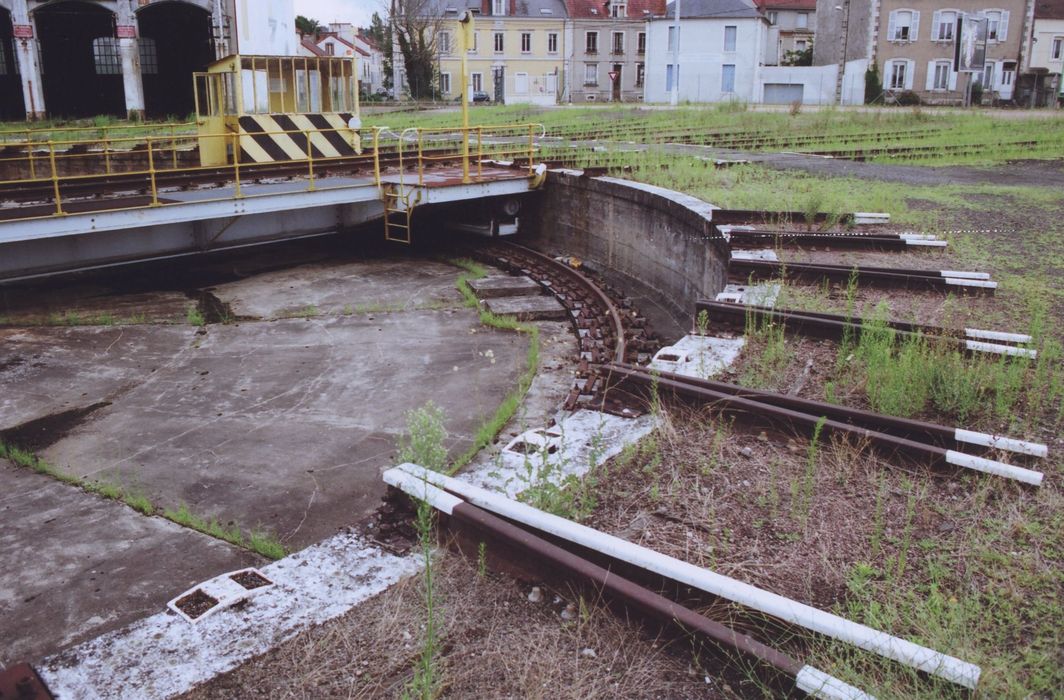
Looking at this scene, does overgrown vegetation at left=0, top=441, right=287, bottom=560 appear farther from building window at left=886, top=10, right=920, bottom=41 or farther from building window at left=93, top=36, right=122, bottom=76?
building window at left=886, top=10, right=920, bottom=41

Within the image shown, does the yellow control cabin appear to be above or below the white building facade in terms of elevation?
below

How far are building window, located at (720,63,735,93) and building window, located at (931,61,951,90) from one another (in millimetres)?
12131

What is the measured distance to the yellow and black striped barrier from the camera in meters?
15.1

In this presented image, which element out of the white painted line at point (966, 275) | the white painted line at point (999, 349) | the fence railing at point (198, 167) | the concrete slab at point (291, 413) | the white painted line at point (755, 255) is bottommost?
the concrete slab at point (291, 413)

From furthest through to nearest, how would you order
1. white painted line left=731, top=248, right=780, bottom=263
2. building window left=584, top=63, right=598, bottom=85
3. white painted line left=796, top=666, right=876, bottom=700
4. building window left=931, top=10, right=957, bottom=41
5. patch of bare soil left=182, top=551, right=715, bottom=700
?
1. building window left=584, top=63, right=598, bottom=85
2. building window left=931, top=10, right=957, bottom=41
3. white painted line left=731, top=248, right=780, bottom=263
4. patch of bare soil left=182, top=551, right=715, bottom=700
5. white painted line left=796, top=666, right=876, bottom=700

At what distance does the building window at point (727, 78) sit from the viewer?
56.8 metres

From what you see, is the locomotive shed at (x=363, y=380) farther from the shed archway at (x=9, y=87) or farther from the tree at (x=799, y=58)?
the tree at (x=799, y=58)

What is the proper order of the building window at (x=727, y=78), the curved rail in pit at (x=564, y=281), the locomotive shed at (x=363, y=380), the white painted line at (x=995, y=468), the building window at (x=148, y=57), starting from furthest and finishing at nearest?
1. the building window at (x=727, y=78)
2. the building window at (x=148, y=57)
3. the curved rail in pit at (x=564, y=281)
4. the white painted line at (x=995, y=468)
5. the locomotive shed at (x=363, y=380)

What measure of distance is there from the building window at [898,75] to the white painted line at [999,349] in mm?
50427

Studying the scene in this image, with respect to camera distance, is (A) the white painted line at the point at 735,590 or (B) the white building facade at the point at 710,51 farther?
(B) the white building facade at the point at 710,51

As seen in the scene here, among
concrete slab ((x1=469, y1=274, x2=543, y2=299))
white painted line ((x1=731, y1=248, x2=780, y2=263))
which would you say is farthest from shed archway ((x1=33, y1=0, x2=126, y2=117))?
white painted line ((x1=731, y1=248, x2=780, y2=263))

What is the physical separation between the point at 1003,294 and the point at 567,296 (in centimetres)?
580

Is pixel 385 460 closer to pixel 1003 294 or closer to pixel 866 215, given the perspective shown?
pixel 1003 294

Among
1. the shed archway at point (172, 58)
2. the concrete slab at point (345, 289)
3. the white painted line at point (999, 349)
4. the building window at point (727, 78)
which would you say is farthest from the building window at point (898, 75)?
the white painted line at point (999, 349)
